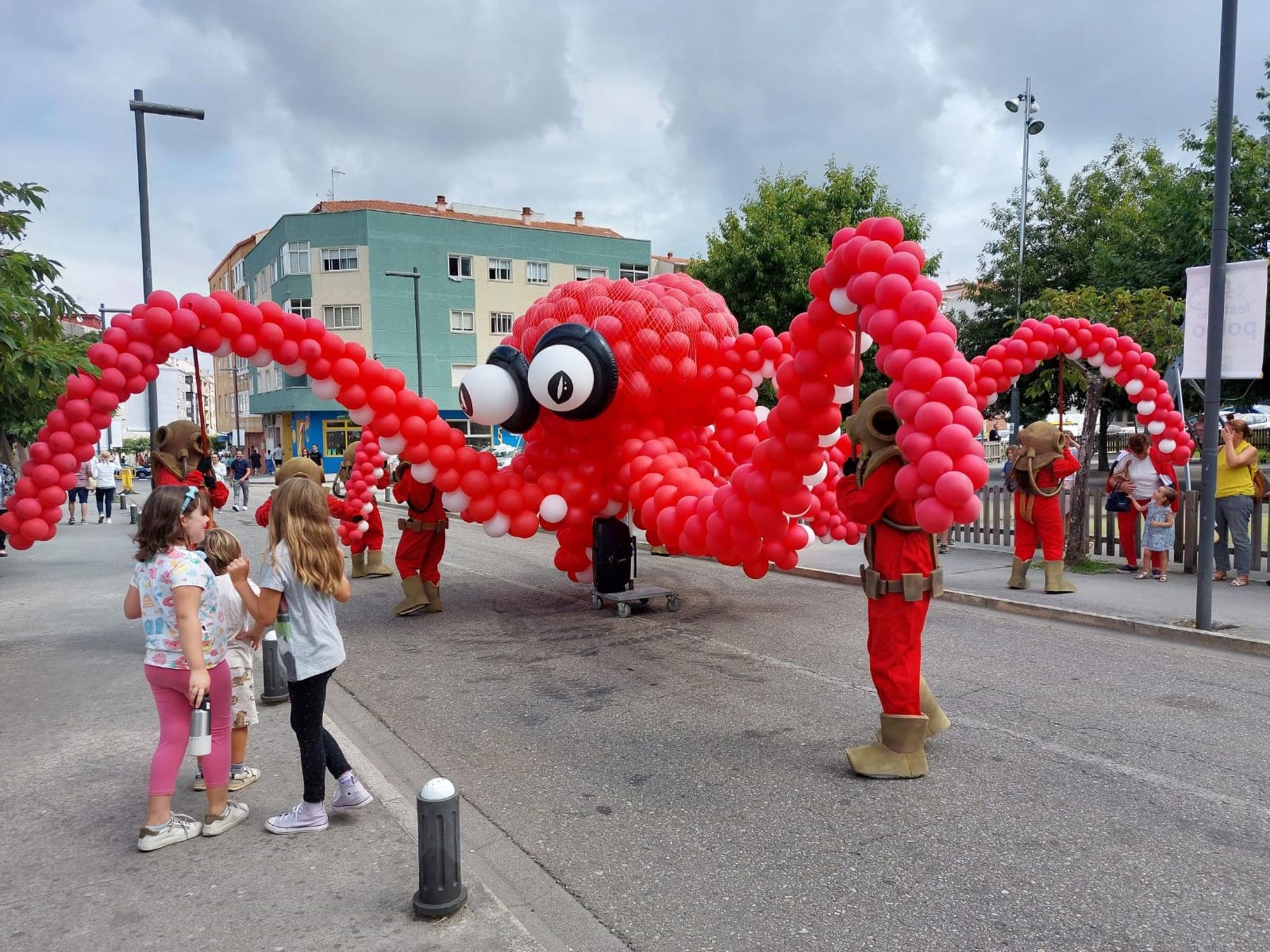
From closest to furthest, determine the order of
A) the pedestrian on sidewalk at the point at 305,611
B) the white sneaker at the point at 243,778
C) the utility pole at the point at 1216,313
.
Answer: the pedestrian on sidewalk at the point at 305,611, the white sneaker at the point at 243,778, the utility pole at the point at 1216,313

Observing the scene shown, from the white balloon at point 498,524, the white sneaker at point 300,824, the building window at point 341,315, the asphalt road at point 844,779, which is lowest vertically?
the asphalt road at point 844,779

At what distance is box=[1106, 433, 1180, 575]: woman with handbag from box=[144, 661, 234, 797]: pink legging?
1019cm

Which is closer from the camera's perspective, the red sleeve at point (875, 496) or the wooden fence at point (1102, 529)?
the red sleeve at point (875, 496)

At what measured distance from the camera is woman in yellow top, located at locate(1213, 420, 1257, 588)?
978 centimetres

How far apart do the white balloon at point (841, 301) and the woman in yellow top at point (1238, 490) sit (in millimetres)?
7075

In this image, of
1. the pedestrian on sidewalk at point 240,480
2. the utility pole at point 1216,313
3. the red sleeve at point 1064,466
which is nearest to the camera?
the utility pole at point 1216,313

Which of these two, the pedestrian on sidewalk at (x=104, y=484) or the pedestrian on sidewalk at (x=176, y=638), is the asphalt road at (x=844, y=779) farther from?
the pedestrian on sidewalk at (x=104, y=484)

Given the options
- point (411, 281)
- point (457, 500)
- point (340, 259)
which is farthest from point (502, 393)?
point (340, 259)

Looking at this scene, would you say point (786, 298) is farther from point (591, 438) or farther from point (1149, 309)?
point (591, 438)

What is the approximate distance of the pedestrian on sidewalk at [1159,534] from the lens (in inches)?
400

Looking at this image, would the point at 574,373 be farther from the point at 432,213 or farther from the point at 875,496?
the point at 432,213

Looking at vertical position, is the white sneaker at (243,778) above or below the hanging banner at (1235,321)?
below

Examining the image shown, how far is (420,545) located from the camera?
949 centimetres

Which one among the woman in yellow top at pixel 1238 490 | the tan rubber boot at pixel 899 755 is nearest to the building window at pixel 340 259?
the woman in yellow top at pixel 1238 490
